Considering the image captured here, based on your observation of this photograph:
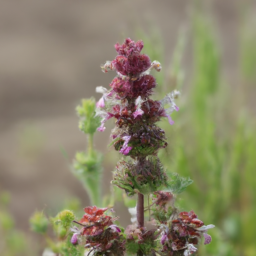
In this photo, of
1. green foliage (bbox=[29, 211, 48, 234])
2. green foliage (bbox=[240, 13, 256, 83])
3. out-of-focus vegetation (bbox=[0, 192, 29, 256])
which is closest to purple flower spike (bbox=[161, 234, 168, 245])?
green foliage (bbox=[29, 211, 48, 234])

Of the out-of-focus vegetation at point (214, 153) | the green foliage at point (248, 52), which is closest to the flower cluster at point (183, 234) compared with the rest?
the out-of-focus vegetation at point (214, 153)

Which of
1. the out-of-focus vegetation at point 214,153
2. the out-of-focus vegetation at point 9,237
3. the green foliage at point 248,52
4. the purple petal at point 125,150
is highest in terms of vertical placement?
the green foliage at point 248,52

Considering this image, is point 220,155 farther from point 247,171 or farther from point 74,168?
point 74,168

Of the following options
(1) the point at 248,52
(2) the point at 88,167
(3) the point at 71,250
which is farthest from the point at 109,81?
(3) the point at 71,250

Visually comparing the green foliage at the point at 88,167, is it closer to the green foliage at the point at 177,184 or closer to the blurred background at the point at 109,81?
the blurred background at the point at 109,81

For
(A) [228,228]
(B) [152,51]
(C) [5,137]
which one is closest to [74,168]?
(B) [152,51]

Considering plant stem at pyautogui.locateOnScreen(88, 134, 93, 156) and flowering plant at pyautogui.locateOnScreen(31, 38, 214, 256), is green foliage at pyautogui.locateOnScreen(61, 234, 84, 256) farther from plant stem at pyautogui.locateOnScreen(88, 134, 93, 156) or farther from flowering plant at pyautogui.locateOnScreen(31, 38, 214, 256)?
plant stem at pyautogui.locateOnScreen(88, 134, 93, 156)
